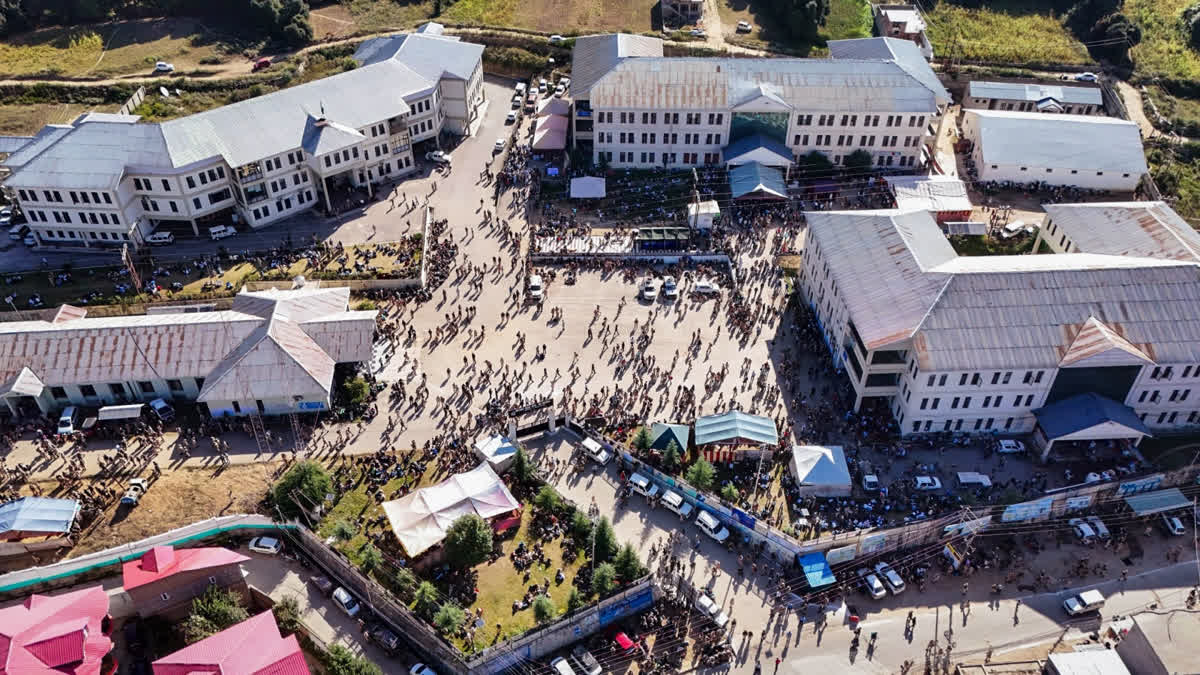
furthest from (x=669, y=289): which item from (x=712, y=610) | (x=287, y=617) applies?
(x=287, y=617)

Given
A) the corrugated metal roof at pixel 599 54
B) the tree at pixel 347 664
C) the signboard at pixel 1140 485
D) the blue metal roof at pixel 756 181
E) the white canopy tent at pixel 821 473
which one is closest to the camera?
the tree at pixel 347 664

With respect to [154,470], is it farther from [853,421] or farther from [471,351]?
[853,421]

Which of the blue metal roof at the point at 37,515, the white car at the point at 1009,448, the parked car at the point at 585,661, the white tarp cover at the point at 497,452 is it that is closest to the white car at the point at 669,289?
the white tarp cover at the point at 497,452

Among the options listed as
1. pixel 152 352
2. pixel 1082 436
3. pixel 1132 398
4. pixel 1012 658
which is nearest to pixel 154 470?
pixel 152 352

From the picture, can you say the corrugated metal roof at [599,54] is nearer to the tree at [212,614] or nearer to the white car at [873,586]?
the white car at [873,586]

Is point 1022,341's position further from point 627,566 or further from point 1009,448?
point 627,566
